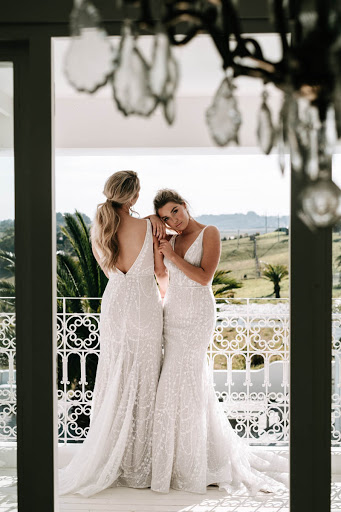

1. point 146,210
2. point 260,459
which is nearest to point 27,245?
point 260,459

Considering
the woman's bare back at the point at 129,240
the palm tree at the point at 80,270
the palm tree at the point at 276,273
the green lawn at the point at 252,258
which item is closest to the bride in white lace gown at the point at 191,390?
the woman's bare back at the point at 129,240

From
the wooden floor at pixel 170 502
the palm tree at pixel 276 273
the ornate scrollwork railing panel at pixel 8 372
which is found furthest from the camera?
the palm tree at pixel 276 273

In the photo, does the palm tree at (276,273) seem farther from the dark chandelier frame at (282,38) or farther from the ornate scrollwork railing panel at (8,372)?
the dark chandelier frame at (282,38)

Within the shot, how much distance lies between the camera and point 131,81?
823mm

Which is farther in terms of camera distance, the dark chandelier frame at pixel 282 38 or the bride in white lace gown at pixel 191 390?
the bride in white lace gown at pixel 191 390

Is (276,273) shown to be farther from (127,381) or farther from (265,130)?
(265,130)

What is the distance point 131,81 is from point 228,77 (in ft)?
0.55

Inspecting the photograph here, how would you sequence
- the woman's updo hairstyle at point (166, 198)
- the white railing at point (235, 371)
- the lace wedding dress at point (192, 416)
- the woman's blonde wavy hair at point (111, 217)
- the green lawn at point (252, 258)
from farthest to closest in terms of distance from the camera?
the green lawn at point (252, 258) → the white railing at point (235, 371) → the woman's updo hairstyle at point (166, 198) → the woman's blonde wavy hair at point (111, 217) → the lace wedding dress at point (192, 416)

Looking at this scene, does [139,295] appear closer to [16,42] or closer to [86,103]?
[16,42]

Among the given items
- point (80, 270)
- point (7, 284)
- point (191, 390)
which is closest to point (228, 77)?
point (7, 284)

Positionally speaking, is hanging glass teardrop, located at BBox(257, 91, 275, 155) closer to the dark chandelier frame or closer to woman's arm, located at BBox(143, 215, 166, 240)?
the dark chandelier frame

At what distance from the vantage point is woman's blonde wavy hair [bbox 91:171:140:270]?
11.7ft

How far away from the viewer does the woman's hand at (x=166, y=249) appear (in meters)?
3.60

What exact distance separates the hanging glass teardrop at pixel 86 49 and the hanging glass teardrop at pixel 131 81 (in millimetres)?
22
